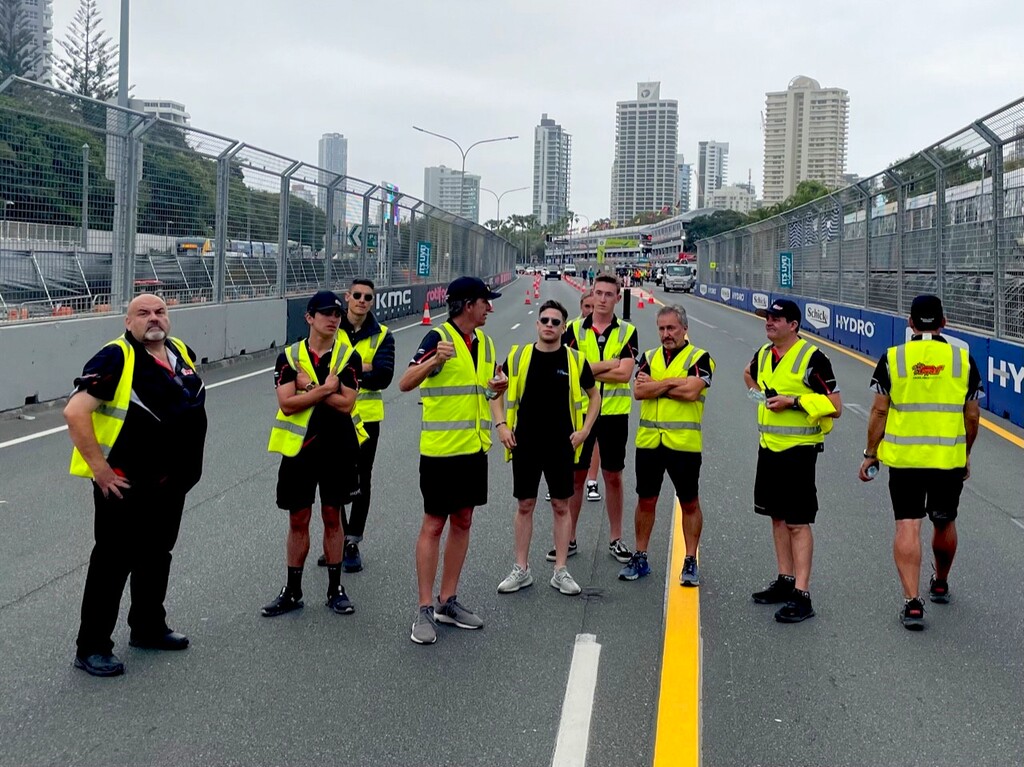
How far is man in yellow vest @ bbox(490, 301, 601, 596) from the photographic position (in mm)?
5891

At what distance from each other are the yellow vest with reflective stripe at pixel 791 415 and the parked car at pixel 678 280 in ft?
203

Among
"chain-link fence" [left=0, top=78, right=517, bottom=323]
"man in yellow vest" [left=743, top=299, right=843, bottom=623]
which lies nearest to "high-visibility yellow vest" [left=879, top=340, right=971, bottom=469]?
"man in yellow vest" [left=743, top=299, right=843, bottom=623]

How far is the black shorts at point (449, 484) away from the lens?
539 cm

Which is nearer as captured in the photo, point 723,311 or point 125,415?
point 125,415

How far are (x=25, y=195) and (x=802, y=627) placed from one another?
10.3m

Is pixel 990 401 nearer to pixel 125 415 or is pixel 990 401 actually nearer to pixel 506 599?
pixel 506 599

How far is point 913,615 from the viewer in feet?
17.9

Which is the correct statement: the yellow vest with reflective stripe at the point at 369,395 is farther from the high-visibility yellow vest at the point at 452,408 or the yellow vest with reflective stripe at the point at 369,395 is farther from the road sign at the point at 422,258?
the road sign at the point at 422,258

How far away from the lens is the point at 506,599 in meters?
5.88

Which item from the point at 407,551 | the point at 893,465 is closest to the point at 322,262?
the point at 407,551

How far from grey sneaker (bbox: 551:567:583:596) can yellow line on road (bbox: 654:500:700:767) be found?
50cm

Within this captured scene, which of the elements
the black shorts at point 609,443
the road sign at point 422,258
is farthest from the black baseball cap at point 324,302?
the road sign at point 422,258

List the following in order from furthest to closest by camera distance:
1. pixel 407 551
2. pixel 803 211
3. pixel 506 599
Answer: pixel 803 211, pixel 407 551, pixel 506 599

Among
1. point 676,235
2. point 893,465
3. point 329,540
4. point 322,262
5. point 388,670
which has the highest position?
point 676,235
